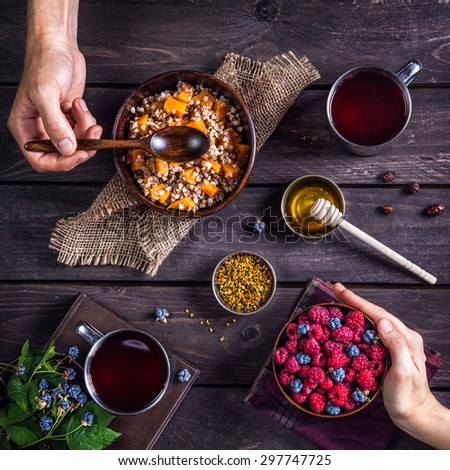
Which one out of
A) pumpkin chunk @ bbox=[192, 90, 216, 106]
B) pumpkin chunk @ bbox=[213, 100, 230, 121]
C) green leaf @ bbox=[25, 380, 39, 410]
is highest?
pumpkin chunk @ bbox=[192, 90, 216, 106]

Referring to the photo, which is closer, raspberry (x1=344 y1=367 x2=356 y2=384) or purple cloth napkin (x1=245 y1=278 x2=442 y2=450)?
raspberry (x1=344 y1=367 x2=356 y2=384)

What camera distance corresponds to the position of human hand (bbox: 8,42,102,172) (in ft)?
4.08

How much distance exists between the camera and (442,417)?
135cm

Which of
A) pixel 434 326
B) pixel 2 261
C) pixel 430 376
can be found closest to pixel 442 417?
pixel 430 376

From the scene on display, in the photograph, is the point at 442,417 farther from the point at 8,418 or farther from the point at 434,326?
the point at 8,418

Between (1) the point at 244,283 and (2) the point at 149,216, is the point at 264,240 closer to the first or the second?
(1) the point at 244,283

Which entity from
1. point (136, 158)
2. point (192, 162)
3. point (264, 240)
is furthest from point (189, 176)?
point (264, 240)

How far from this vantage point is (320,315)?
132cm

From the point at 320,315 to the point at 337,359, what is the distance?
0.36 feet

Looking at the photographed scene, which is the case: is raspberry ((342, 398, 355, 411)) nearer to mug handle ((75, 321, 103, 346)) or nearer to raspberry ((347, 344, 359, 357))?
raspberry ((347, 344, 359, 357))

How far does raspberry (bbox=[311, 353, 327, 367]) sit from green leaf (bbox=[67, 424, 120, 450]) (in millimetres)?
520

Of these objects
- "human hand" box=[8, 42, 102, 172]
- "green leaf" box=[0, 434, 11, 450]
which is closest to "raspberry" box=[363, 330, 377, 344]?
"human hand" box=[8, 42, 102, 172]

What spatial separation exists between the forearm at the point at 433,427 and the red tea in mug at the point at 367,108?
2.28 ft
